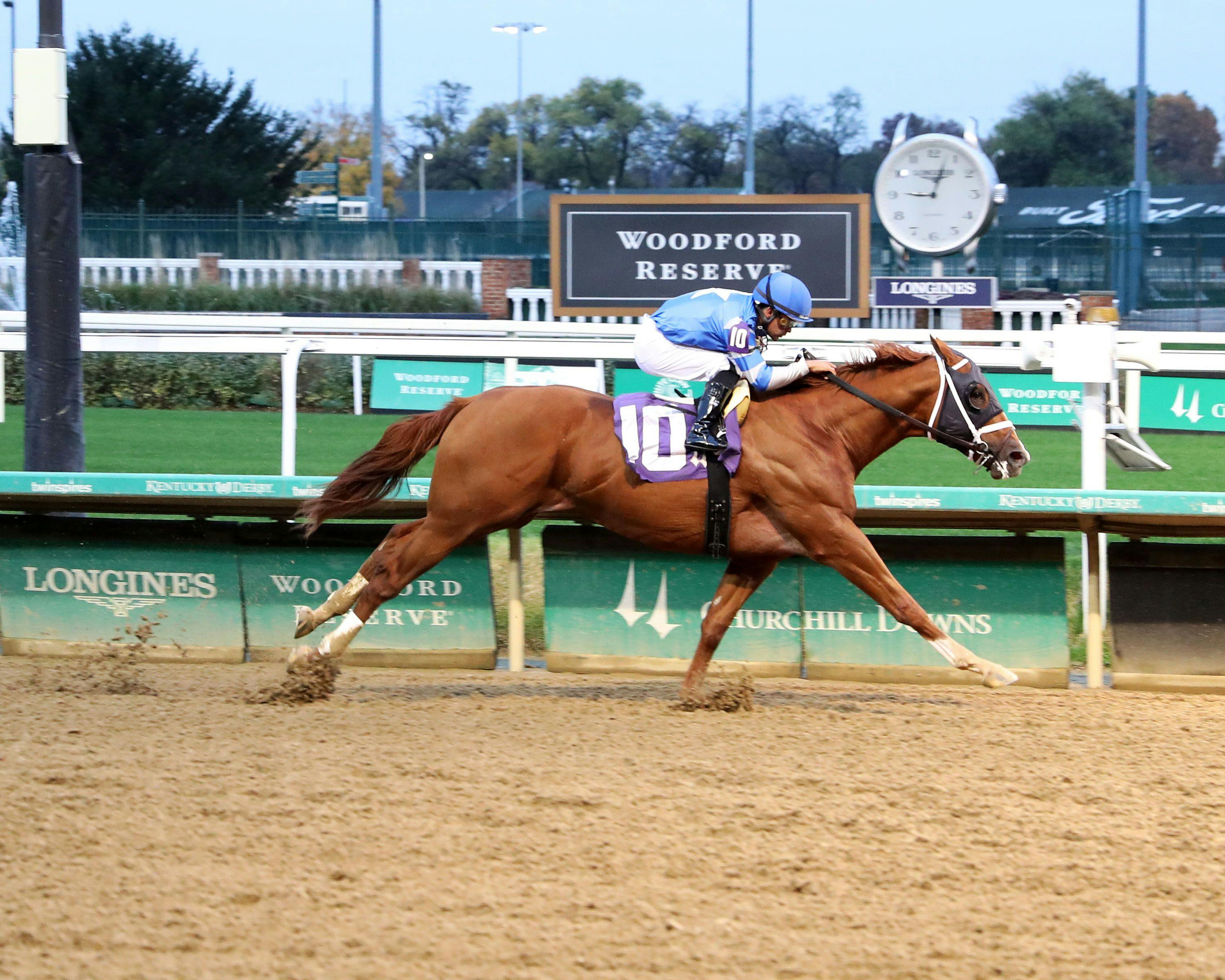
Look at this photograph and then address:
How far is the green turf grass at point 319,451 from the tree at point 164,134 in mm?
21544

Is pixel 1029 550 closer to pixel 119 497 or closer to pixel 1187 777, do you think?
pixel 1187 777

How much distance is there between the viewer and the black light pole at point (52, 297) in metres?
6.03

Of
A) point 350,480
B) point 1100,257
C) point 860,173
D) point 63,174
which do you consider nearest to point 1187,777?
point 350,480

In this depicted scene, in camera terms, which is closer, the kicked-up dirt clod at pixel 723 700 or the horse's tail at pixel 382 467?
the kicked-up dirt clod at pixel 723 700

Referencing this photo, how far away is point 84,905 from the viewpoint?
322 centimetres

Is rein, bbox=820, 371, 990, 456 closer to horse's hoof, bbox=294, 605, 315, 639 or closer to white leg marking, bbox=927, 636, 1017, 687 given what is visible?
white leg marking, bbox=927, 636, 1017, 687

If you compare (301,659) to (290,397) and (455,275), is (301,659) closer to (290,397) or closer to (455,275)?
(290,397)

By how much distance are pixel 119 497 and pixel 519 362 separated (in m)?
4.14

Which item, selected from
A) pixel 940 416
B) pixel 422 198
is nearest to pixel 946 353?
pixel 940 416

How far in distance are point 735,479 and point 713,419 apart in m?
0.24

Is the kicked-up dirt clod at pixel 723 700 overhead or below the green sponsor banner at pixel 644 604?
below

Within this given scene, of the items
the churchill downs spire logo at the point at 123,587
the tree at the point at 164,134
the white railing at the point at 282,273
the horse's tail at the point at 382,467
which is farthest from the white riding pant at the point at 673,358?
the tree at the point at 164,134

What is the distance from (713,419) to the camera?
16.9 ft

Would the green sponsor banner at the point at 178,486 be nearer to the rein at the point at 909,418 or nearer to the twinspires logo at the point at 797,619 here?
the twinspires logo at the point at 797,619
